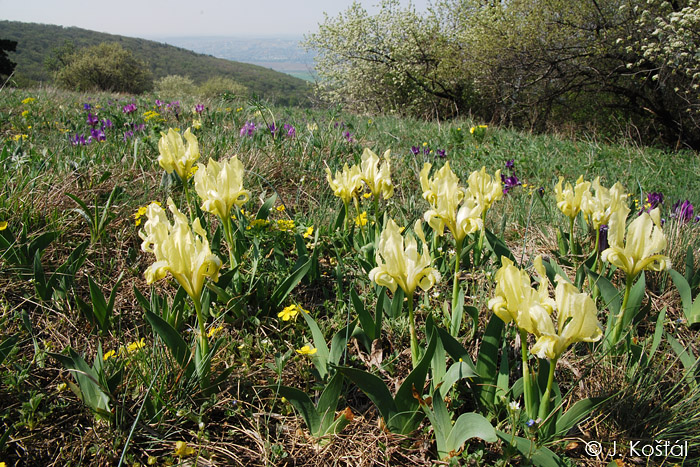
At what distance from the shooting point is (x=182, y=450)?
52.1 inches

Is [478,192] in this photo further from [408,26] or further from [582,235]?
[408,26]

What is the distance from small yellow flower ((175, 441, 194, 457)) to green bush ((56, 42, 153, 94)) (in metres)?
36.7

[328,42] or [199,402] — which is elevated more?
[328,42]

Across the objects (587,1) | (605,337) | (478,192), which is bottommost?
(605,337)

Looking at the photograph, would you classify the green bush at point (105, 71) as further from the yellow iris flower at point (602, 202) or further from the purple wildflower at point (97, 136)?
A: the yellow iris flower at point (602, 202)

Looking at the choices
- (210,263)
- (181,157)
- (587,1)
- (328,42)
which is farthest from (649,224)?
(328,42)

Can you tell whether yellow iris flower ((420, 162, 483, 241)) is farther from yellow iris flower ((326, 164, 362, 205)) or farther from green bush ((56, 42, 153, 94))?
green bush ((56, 42, 153, 94))

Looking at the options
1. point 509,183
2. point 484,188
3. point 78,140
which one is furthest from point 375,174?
point 78,140

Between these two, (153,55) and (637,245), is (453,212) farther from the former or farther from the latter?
(153,55)

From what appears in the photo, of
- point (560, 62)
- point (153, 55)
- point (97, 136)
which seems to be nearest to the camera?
point (97, 136)

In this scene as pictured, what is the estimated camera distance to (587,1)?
9312 millimetres

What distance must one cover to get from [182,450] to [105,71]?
40.7 meters

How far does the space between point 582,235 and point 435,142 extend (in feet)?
10.3

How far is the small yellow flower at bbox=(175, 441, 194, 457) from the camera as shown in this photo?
131 cm
